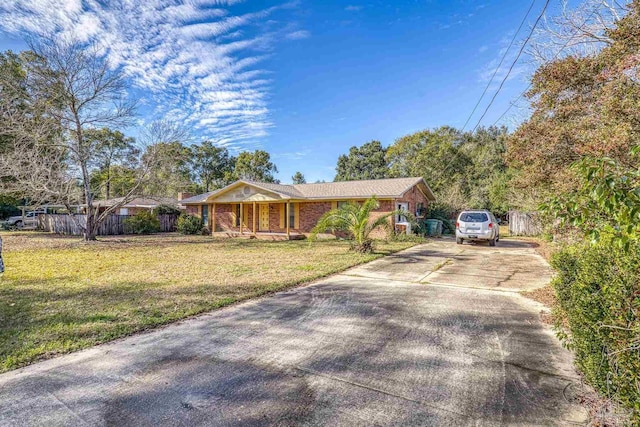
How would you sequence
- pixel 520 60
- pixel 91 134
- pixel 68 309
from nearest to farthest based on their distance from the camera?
pixel 68 309 < pixel 520 60 < pixel 91 134

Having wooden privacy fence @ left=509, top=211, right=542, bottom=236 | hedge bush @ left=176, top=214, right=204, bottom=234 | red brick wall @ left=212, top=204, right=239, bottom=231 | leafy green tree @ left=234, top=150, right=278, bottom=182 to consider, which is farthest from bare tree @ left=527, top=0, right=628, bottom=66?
leafy green tree @ left=234, top=150, right=278, bottom=182

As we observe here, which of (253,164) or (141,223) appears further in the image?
(253,164)

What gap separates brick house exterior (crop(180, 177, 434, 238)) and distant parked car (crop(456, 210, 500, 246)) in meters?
3.54

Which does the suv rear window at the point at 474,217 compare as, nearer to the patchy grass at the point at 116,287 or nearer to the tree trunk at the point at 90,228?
the patchy grass at the point at 116,287

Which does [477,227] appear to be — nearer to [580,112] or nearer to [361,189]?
[580,112]

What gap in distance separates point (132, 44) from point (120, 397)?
13995 mm

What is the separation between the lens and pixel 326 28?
12.9 meters

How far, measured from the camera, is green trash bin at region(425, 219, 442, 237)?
810 inches

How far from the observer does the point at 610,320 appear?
2277 millimetres

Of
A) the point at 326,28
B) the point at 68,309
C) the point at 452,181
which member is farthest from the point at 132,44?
the point at 452,181

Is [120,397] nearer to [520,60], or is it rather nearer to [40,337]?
[40,337]

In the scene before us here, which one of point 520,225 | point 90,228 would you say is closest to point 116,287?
point 90,228

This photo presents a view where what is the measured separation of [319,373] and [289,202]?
55.2 feet

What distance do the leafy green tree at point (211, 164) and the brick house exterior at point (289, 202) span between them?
2586cm
